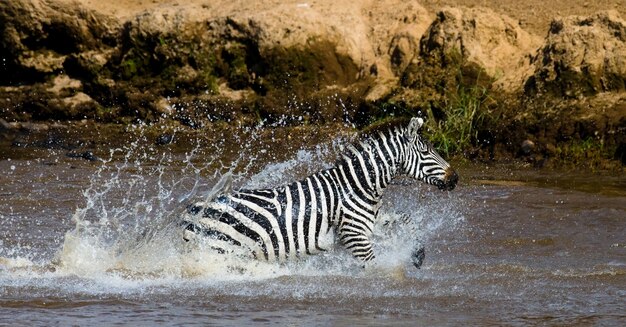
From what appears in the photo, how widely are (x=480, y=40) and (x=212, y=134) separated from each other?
154 inches

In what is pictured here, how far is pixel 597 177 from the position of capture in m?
12.7

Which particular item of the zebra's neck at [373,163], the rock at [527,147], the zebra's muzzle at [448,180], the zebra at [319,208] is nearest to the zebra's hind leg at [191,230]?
the zebra at [319,208]

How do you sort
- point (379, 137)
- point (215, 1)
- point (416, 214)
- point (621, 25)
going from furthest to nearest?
point (215, 1)
point (621, 25)
point (416, 214)
point (379, 137)

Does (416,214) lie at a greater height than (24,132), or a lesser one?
lesser

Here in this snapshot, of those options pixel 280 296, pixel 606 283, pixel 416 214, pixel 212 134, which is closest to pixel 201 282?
pixel 280 296

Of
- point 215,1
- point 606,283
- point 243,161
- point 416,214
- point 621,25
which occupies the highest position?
point 215,1

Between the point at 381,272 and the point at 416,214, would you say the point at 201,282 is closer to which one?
the point at 381,272

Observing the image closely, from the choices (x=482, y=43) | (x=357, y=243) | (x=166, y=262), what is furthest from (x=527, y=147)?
(x=166, y=262)

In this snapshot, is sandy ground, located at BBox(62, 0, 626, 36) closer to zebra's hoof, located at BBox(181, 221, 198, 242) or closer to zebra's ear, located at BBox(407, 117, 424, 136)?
zebra's ear, located at BBox(407, 117, 424, 136)

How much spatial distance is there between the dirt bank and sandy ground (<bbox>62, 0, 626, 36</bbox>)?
0.03m

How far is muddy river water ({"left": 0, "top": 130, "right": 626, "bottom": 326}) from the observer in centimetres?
765

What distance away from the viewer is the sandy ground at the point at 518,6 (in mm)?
14828

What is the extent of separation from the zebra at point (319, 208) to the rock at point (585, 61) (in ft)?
18.3

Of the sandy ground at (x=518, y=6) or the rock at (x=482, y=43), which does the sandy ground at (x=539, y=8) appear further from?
the rock at (x=482, y=43)
